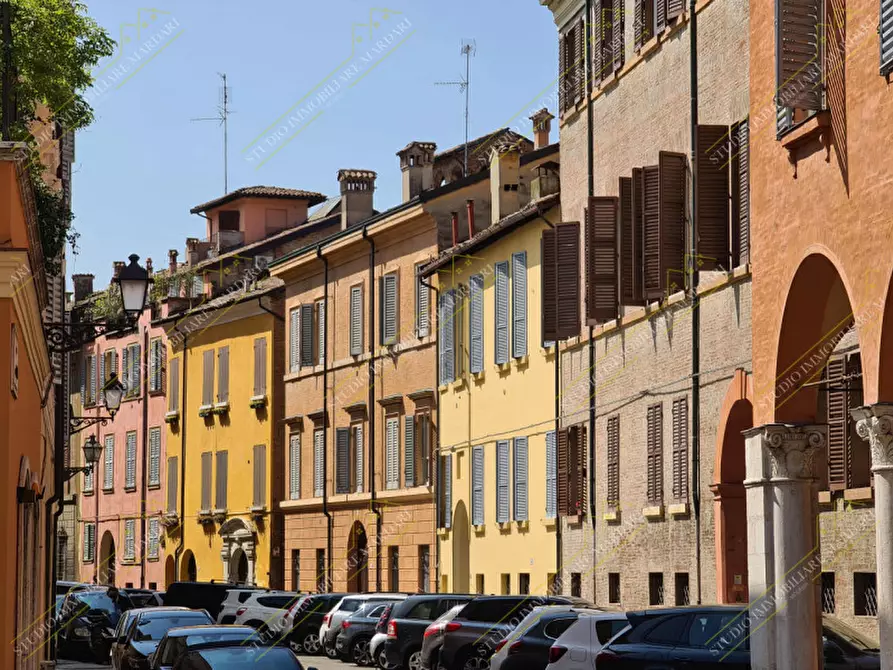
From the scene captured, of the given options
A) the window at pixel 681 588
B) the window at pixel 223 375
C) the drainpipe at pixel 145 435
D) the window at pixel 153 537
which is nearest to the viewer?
the window at pixel 681 588

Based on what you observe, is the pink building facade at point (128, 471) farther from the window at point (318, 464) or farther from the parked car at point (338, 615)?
the parked car at point (338, 615)

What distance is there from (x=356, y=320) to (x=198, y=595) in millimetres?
11343

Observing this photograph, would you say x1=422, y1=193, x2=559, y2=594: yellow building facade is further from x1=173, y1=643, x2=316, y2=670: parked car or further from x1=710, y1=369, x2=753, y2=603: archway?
x1=173, y1=643, x2=316, y2=670: parked car

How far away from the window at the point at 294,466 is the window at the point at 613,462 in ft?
87.5

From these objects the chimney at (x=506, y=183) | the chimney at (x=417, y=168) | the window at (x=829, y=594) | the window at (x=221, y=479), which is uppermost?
the chimney at (x=417, y=168)

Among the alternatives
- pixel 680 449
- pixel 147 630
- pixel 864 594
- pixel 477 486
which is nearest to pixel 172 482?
pixel 477 486

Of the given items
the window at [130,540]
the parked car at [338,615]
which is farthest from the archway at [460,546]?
the window at [130,540]

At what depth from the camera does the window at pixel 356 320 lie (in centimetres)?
5378

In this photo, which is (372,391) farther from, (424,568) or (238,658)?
(238,658)

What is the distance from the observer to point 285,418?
60.0 m

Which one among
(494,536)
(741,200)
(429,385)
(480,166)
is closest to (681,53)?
(741,200)

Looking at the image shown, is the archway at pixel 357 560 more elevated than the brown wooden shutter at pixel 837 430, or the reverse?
the brown wooden shutter at pixel 837 430

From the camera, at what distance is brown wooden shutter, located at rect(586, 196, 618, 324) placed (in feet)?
98.8

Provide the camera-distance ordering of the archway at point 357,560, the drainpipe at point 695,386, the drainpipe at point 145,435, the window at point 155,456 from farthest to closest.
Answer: the drainpipe at point 145,435 → the window at point 155,456 → the archway at point 357,560 → the drainpipe at point 695,386
